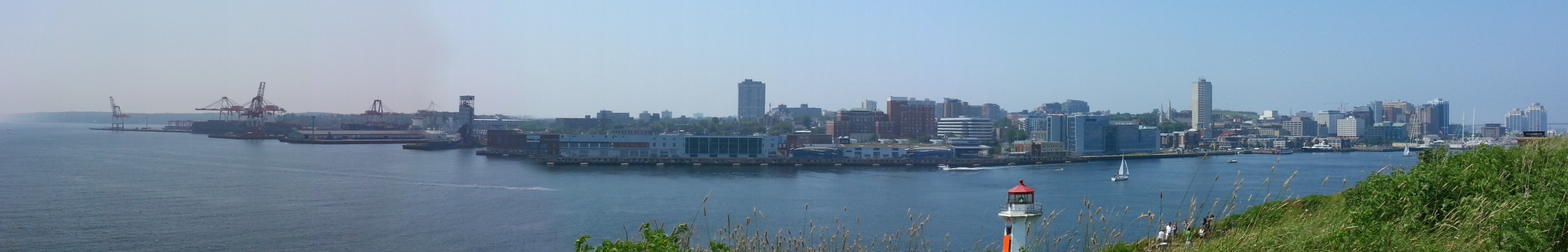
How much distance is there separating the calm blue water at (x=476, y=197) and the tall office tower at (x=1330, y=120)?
644 inches

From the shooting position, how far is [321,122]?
87.4 ft

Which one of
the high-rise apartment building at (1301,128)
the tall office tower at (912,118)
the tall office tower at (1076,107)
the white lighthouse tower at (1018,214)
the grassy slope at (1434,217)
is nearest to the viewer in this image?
the grassy slope at (1434,217)

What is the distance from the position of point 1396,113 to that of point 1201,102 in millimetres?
5734

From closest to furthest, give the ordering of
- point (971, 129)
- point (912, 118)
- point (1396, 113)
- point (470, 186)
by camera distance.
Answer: point (470, 186) → point (971, 129) → point (912, 118) → point (1396, 113)

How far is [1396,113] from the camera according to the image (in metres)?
31.5

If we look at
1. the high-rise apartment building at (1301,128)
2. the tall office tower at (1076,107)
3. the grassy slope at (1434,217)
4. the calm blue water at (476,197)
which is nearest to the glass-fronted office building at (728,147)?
the calm blue water at (476,197)

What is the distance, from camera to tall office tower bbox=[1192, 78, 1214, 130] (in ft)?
111

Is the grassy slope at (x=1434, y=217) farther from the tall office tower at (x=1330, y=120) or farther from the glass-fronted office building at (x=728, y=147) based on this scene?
the tall office tower at (x=1330, y=120)

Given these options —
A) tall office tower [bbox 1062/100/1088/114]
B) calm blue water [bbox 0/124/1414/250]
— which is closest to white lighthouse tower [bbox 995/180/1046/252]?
calm blue water [bbox 0/124/1414/250]

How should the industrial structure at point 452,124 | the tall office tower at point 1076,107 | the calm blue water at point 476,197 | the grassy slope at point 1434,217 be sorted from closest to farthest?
the grassy slope at point 1434,217 → the calm blue water at point 476,197 → the industrial structure at point 452,124 → the tall office tower at point 1076,107

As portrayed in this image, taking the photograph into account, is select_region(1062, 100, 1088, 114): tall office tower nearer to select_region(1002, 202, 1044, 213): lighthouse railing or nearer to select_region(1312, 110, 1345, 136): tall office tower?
select_region(1312, 110, 1345, 136): tall office tower

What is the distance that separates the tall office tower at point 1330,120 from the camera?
1123 inches

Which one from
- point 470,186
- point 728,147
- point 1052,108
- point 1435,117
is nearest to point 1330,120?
point 1435,117

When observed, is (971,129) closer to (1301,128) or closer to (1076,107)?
(1301,128)
